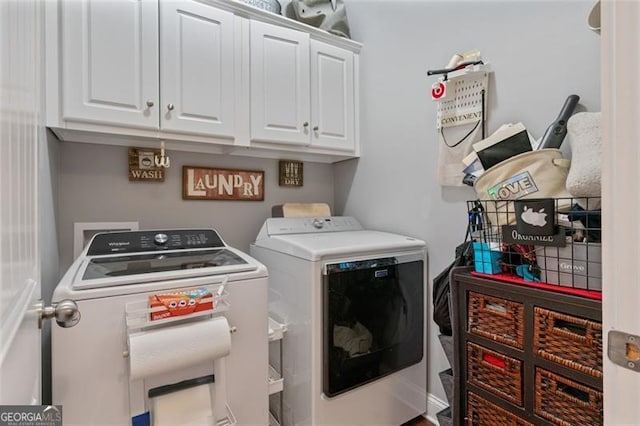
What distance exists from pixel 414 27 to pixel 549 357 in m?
1.80

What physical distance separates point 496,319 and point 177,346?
111 centimetres

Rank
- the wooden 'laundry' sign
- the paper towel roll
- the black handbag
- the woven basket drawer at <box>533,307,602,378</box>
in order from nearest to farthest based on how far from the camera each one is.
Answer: the woven basket drawer at <box>533,307,602,378</box>, the paper towel roll, the black handbag, the wooden 'laundry' sign

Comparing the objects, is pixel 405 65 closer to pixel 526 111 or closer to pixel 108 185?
pixel 526 111

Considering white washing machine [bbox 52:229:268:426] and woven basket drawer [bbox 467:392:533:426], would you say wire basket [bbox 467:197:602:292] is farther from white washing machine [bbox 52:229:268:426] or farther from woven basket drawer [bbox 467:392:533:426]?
white washing machine [bbox 52:229:268:426]

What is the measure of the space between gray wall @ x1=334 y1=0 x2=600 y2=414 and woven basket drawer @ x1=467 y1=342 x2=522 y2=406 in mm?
615

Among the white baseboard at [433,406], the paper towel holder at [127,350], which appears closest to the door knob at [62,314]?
the paper towel holder at [127,350]

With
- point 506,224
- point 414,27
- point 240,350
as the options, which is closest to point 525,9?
point 414,27

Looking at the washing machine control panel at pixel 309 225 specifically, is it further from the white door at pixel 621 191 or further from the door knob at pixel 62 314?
→ the white door at pixel 621 191

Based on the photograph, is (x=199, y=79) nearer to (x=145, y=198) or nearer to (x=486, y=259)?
(x=145, y=198)

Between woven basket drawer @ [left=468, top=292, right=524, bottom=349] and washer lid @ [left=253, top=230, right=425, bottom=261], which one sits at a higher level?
washer lid @ [left=253, top=230, right=425, bottom=261]

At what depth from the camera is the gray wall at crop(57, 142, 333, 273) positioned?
5.54ft

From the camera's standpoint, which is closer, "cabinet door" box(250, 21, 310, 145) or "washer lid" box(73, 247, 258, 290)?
"washer lid" box(73, 247, 258, 290)

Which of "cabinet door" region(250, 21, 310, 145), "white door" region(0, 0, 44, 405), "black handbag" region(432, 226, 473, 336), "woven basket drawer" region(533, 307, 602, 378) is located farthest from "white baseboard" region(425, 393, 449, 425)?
"white door" region(0, 0, 44, 405)

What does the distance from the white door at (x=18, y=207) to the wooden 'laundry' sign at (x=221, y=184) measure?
121 centimetres
